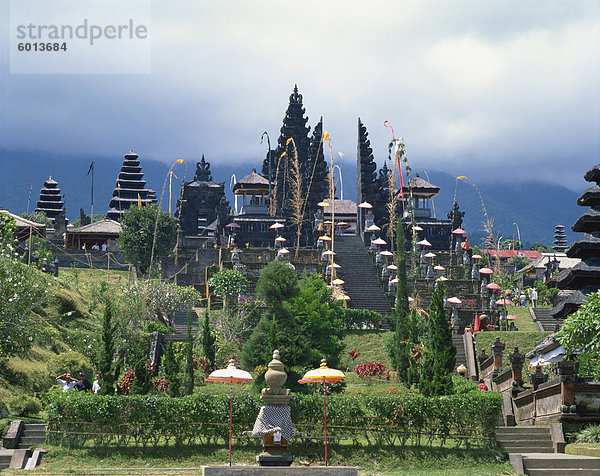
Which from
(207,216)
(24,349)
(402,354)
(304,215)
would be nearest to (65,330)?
(24,349)

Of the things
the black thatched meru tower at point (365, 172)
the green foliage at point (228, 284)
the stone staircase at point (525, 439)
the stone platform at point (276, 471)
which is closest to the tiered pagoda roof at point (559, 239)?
the black thatched meru tower at point (365, 172)

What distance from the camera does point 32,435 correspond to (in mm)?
25203

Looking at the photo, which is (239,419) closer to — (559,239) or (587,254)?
(587,254)

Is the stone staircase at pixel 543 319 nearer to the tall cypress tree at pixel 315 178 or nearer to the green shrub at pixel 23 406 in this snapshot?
the tall cypress tree at pixel 315 178

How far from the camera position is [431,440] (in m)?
24.2

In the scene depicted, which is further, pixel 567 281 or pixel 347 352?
pixel 347 352

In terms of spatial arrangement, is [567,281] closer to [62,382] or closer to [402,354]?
[402,354]

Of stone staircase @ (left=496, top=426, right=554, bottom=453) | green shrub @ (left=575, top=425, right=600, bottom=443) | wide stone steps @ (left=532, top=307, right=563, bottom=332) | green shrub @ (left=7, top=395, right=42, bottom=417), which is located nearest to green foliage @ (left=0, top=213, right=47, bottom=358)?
green shrub @ (left=7, top=395, right=42, bottom=417)

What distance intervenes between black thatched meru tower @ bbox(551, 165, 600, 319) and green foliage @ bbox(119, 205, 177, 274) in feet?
118

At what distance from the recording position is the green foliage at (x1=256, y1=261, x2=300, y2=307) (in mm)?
29391

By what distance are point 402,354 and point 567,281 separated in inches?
302

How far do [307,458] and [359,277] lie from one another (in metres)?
34.6

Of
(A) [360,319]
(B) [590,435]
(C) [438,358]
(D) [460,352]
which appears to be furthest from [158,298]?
(B) [590,435]

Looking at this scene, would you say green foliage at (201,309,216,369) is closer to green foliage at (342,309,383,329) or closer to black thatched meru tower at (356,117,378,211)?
green foliage at (342,309,383,329)
